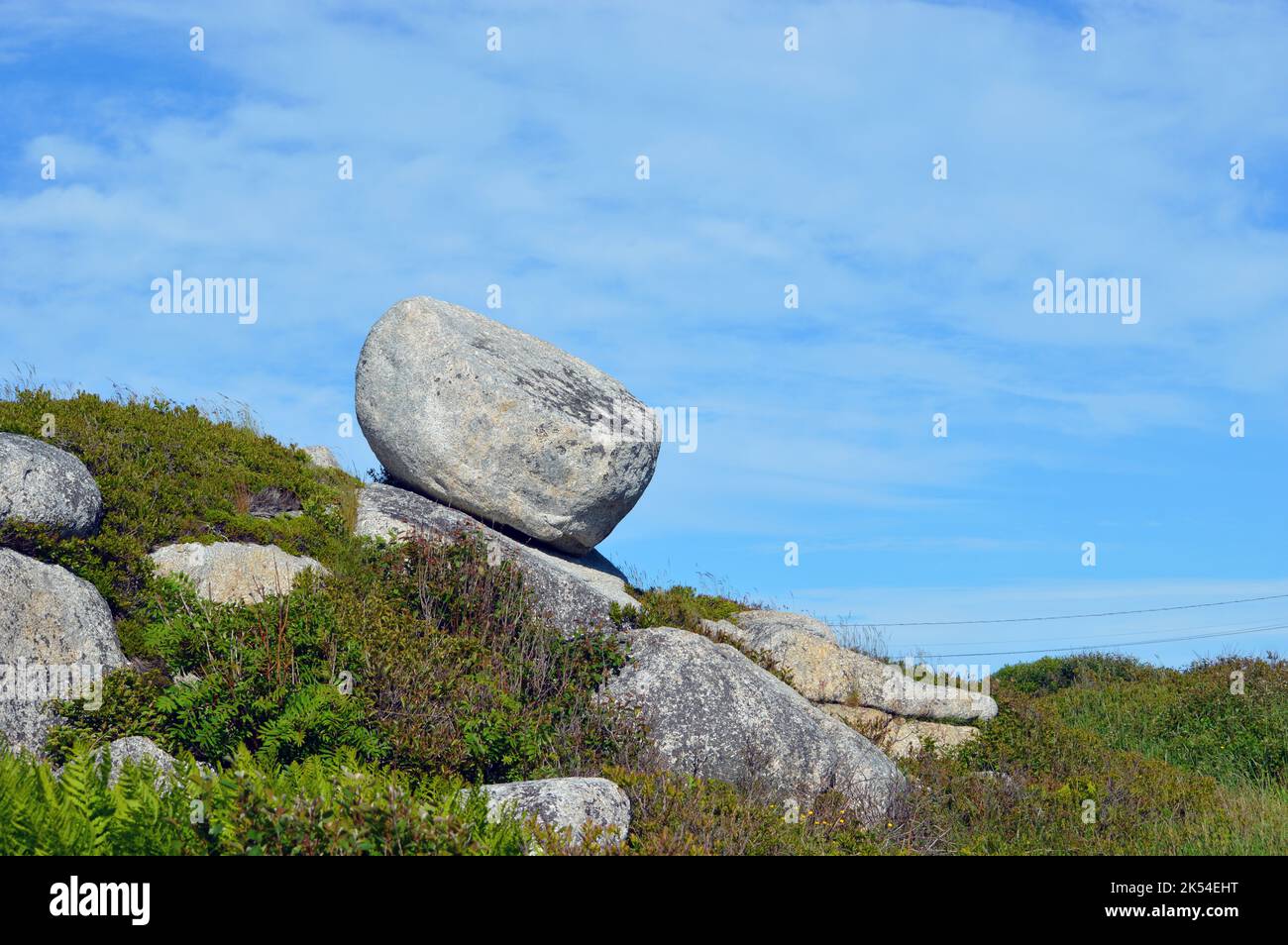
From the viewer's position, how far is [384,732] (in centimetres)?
1123

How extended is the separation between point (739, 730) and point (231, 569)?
268 inches

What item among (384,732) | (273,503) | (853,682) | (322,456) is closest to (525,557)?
(273,503)

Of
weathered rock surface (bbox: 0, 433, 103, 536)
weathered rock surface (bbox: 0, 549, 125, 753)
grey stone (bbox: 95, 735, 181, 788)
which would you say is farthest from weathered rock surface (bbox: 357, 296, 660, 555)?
grey stone (bbox: 95, 735, 181, 788)

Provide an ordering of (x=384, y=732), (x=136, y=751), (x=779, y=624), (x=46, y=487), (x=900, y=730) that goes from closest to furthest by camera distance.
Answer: (x=136, y=751), (x=384, y=732), (x=46, y=487), (x=900, y=730), (x=779, y=624)

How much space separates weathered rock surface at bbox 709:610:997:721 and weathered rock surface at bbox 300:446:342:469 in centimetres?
826

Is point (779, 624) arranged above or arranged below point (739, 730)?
above

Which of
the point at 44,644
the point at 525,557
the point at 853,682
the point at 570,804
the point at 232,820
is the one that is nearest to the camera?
the point at 232,820

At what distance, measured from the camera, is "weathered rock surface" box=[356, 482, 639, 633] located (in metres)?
15.1

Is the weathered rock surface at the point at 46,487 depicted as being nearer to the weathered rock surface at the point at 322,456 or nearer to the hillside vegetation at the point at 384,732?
the hillside vegetation at the point at 384,732

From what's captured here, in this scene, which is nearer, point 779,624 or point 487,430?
point 487,430

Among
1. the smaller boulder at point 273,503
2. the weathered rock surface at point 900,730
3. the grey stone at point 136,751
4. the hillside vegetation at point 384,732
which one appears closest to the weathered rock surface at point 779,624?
the hillside vegetation at point 384,732

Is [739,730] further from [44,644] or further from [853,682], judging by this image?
[44,644]
